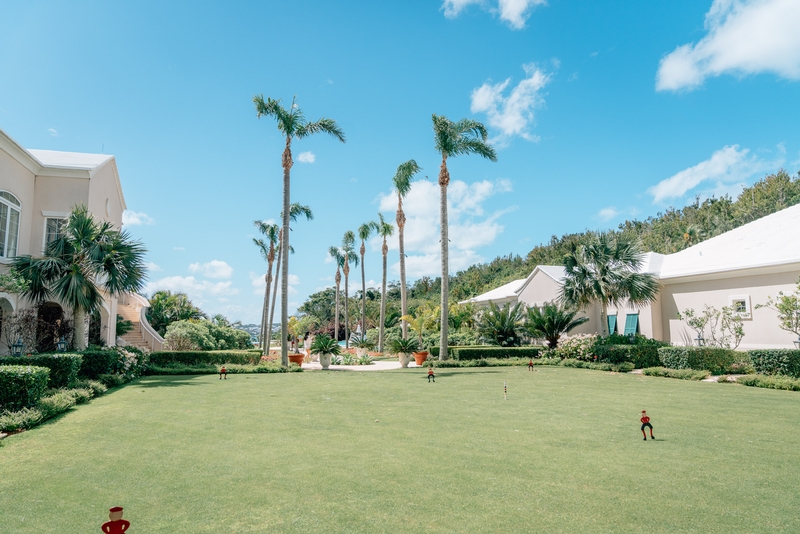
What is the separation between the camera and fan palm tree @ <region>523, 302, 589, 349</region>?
24.5 m

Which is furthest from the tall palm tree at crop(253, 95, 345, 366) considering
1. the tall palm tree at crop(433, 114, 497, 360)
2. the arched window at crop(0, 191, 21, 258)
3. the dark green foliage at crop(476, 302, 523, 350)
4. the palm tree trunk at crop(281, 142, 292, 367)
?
the dark green foliage at crop(476, 302, 523, 350)

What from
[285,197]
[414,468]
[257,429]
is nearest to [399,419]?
[257,429]

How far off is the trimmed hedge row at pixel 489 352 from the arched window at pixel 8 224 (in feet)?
58.5

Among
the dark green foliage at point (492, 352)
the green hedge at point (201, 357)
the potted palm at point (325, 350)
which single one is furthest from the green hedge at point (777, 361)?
the green hedge at point (201, 357)

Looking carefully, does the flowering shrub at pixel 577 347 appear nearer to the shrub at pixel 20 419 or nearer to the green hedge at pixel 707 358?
the green hedge at pixel 707 358

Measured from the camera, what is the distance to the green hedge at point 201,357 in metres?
20.2

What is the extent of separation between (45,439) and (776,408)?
13542 mm

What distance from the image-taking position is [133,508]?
14.8 ft

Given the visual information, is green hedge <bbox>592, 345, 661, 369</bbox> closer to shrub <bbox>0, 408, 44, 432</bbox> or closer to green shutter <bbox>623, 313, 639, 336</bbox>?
green shutter <bbox>623, 313, 639, 336</bbox>

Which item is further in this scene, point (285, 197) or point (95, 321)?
point (285, 197)

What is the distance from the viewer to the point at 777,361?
14734mm

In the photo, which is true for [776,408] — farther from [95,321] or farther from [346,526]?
[95,321]

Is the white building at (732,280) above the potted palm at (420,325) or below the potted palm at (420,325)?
above

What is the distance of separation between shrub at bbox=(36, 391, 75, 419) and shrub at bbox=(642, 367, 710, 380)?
56.6 feet
